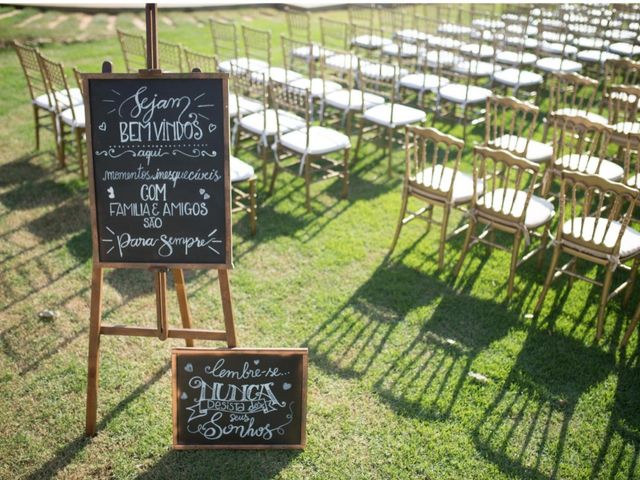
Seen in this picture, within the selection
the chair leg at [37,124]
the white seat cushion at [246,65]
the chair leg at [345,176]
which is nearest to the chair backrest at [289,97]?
the chair leg at [345,176]

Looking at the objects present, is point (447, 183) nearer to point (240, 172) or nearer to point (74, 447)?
point (240, 172)

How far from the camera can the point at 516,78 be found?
834cm

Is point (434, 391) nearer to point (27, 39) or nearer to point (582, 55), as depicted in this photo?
point (582, 55)

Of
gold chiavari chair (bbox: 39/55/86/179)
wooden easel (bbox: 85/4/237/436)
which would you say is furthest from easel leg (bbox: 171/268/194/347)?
gold chiavari chair (bbox: 39/55/86/179)

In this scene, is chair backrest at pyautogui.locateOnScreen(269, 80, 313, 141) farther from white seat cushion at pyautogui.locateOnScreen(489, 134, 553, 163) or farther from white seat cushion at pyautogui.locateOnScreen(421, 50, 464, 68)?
white seat cushion at pyautogui.locateOnScreen(421, 50, 464, 68)

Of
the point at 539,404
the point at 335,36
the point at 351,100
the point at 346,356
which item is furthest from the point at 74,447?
the point at 335,36

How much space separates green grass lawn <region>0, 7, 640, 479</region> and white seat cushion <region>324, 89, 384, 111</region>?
132 centimetres

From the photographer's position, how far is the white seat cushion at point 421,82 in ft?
26.2

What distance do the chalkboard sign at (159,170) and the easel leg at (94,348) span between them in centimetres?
13

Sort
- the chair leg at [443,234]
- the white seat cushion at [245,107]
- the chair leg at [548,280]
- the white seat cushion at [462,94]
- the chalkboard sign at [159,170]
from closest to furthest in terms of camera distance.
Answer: the chalkboard sign at [159,170], the chair leg at [548,280], the chair leg at [443,234], the white seat cushion at [245,107], the white seat cushion at [462,94]

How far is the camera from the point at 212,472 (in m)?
3.56

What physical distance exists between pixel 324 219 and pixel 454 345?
7.25ft

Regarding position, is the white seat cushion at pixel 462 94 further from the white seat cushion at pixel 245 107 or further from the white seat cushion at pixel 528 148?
the white seat cushion at pixel 245 107

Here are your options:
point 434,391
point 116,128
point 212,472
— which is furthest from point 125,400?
point 434,391
